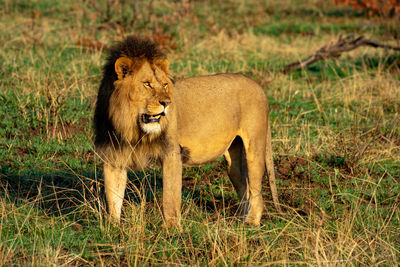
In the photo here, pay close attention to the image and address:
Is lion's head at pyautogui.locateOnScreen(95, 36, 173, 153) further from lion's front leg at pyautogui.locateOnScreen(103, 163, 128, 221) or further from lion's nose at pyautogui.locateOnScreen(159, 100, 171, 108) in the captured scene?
lion's front leg at pyautogui.locateOnScreen(103, 163, 128, 221)

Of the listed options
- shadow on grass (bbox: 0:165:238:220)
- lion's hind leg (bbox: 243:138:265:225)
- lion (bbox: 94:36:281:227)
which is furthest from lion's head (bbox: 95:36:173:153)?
lion's hind leg (bbox: 243:138:265:225)

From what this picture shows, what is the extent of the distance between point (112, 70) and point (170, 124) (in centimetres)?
56

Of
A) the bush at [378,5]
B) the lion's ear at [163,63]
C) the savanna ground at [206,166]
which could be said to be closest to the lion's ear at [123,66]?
the lion's ear at [163,63]

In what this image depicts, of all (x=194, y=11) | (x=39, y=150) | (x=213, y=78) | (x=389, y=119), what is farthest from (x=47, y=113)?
(x=194, y=11)

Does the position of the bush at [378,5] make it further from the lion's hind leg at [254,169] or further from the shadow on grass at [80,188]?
the lion's hind leg at [254,169]

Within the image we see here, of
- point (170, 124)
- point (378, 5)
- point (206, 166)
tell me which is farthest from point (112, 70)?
point (378, 5)

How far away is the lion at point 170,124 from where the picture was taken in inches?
149

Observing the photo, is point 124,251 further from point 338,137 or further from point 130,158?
point 338,137

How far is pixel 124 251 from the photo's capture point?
11.6 feet

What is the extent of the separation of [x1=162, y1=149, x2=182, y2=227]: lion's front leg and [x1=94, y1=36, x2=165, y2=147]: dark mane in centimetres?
39

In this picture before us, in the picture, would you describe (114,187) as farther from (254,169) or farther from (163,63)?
(254,169)

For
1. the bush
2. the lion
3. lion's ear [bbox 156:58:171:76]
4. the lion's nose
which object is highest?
lion's ear [bbox 156:58:171:76]

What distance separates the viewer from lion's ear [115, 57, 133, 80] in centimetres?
375

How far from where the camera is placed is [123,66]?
149 inches
